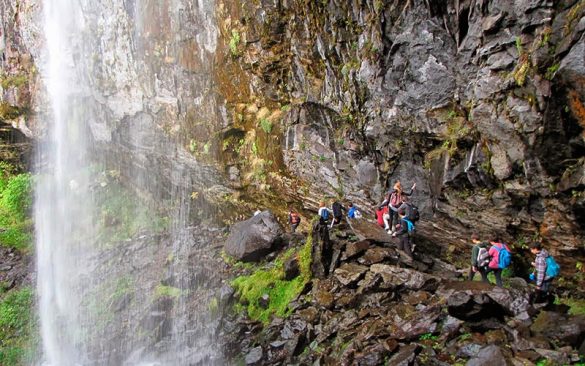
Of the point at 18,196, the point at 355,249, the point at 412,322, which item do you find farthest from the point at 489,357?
the point at 18,196

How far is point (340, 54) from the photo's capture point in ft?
42.5

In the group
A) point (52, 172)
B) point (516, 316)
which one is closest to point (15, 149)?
point (52, 172)

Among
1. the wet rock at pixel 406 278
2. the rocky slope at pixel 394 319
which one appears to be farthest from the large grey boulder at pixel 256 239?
the wet rock at pixel 406 278

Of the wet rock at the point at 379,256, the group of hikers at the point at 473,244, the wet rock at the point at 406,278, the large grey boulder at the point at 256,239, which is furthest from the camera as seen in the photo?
the large grey boulder at the point at 256,239

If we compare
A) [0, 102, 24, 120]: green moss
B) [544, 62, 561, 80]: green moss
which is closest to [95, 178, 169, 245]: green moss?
[0, 102, 24, 120]: green moss

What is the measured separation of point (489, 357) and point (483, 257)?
2.82 m

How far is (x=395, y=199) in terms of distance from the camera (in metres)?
11.0

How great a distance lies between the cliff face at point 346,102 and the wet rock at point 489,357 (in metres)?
3.60

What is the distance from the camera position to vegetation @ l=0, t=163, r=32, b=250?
21781 millimetres

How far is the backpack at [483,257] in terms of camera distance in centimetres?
921

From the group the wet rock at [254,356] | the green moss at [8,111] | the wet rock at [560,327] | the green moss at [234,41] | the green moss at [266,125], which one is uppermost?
the green moss at [234,41]

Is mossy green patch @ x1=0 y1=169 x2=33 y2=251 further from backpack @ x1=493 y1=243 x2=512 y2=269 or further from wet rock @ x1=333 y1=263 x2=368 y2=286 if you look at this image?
backpack @ x1=493 y1=243 x2=512 y2=269

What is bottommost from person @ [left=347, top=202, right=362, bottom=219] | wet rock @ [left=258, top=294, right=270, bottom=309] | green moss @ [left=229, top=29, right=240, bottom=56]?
wet rock @ [left=258, top=294, right=270, bottom=309]

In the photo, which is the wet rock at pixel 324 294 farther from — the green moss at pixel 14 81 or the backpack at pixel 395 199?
the green moss at pixel 14 81
